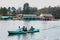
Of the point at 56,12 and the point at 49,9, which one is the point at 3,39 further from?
the point at 49,9

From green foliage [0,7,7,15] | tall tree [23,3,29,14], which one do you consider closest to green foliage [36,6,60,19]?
tall tree [23,3,29,14]

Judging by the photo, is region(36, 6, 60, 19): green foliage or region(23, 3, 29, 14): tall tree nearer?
region(36, 6, 60, 19): green foliage

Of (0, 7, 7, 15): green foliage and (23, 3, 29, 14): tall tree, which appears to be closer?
(0, 7, 7, 15): green foliage

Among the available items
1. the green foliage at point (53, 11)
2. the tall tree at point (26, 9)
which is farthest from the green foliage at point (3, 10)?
the green foliage at point (53, 11)

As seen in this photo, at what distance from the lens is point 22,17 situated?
A: 119312 millimetres

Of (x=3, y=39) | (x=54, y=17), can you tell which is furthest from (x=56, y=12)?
(x=3, y=39)

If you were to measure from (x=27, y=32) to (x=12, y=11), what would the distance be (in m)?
89.8

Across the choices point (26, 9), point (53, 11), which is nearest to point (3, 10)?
point (26, 9)

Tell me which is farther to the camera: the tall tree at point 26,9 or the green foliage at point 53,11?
the tall tree at point 26,9

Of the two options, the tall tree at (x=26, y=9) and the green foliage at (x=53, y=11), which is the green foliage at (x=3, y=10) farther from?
the green foliage at (x=53, y=11)

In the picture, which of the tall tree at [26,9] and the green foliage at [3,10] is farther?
the tall tree at [26,9]

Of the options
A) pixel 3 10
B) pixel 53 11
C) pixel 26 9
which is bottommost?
pixel 53 11

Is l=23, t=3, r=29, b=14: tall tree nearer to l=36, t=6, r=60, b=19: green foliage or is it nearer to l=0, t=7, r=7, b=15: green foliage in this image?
l=36, t=6, r=60, b=19: green foliage

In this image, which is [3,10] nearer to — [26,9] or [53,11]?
[26,9]
